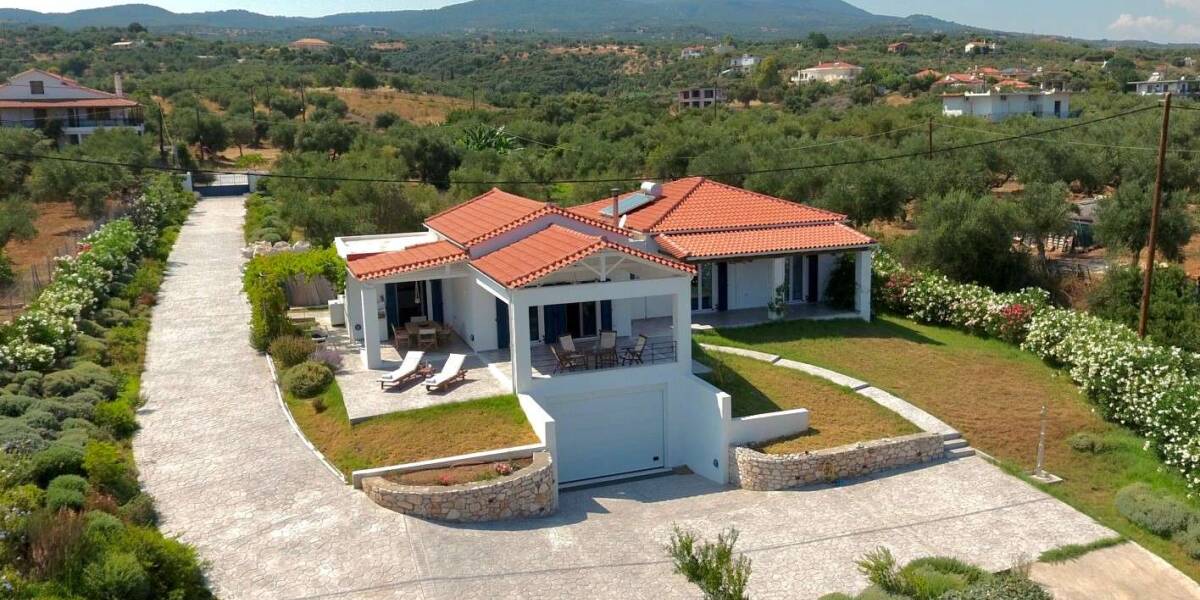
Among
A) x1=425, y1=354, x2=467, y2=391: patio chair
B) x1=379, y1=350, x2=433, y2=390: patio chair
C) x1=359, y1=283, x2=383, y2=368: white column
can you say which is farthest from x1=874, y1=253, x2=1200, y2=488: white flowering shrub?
x1=359, y1=283, x2=383, y2=368: white column

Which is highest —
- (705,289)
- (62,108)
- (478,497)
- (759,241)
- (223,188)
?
(62,108)

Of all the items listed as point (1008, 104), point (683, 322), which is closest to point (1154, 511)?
point (683, 322)

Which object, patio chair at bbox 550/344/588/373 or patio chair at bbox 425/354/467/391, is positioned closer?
patio chair at bbox 425/354/467/391

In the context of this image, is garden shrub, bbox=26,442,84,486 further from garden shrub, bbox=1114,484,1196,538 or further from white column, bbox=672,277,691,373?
garden shrub, bbox=1114,484,1196,538

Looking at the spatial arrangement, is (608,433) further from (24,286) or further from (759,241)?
(24,286)

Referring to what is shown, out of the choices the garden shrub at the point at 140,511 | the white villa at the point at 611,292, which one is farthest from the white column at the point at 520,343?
the garden shrub at the point at 140,511

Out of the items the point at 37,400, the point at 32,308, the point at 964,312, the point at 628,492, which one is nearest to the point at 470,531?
the point at 628,492

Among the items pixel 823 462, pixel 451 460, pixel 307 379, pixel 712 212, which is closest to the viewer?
pixel 451 460

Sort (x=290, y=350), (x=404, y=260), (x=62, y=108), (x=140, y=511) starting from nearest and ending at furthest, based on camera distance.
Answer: (x=140, y=511), (x=404, y=260), (x=290, y=350), (x=62, y=108)
